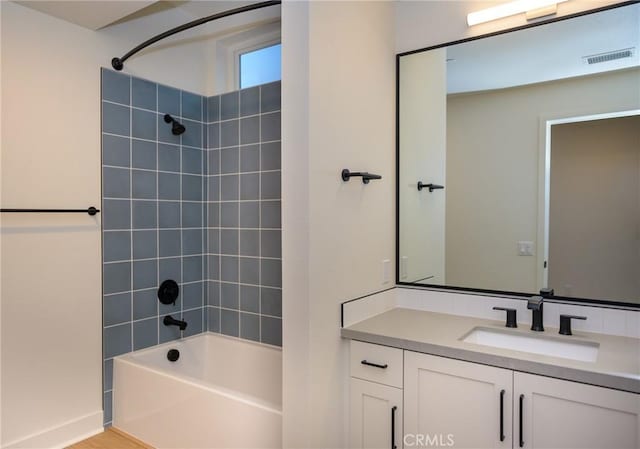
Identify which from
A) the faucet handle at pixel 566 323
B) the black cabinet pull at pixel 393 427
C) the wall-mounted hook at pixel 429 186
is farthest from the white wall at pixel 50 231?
the faucet handle at pixel 566 323

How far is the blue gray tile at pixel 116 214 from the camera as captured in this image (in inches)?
95.5

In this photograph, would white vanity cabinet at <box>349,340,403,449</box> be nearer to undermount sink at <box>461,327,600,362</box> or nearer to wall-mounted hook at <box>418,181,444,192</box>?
A: undermount sink at <box>461,327,600,362</box>

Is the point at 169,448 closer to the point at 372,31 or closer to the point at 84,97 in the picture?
the point at 84,97

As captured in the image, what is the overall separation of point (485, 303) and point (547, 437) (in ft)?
2.40

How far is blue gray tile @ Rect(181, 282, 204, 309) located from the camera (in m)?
2.89

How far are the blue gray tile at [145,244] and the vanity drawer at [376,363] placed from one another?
1.46m

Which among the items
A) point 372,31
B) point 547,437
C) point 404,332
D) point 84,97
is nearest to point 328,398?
point 404,332

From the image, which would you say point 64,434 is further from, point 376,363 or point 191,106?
point 191,106

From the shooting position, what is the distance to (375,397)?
1860mm

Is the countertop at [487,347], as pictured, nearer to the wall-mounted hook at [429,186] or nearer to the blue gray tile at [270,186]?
the wall-mounted hook at [429,186]

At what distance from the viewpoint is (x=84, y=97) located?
2.34m

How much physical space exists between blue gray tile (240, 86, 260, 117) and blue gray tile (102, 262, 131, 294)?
1231 millimetres

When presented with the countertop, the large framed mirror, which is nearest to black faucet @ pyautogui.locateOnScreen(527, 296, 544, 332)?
the countertop

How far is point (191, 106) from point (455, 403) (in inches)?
95.9
